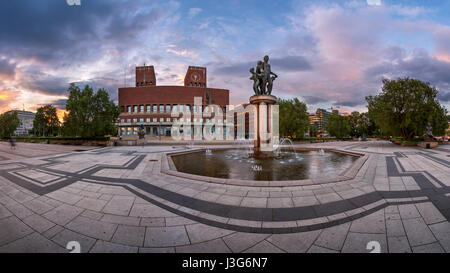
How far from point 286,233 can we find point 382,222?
6.48 feet

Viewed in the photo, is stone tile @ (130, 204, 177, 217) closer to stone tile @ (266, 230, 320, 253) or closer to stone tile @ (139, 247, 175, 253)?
stone tile @ (139, 247, 175, 253)

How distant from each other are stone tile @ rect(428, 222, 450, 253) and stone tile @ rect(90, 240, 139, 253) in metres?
4.78

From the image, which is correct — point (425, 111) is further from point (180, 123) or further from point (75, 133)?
point (180, 123)

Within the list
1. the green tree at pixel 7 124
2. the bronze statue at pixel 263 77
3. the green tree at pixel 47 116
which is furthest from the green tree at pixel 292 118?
the green tree at pixel 7 124

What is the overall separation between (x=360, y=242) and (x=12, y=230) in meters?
6.14

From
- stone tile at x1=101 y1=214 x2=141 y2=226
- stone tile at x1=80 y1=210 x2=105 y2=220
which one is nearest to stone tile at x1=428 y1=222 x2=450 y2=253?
stone tile at x1=101 y1=214 x2=141 y2=226

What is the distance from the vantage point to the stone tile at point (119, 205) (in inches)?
154

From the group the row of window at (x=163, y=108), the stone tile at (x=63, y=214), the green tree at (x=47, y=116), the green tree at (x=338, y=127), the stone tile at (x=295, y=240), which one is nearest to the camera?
the stone tile at (x=295, y=240)

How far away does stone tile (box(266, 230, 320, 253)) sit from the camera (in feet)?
8.73

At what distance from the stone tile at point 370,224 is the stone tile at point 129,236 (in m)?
3.71

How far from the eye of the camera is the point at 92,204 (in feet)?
14.2

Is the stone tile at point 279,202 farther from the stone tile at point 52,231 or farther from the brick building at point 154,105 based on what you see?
the brick building at point 154,105

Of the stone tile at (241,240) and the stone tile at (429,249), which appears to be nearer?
the stone tile at (429,249)
